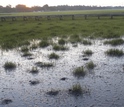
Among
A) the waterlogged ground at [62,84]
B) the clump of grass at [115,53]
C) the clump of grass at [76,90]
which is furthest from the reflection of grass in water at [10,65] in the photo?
the clump of grass at [115,53]

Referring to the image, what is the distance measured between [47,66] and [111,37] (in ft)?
37.6

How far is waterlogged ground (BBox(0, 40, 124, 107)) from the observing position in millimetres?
8297

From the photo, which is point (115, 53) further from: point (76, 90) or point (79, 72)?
point (76, 90)

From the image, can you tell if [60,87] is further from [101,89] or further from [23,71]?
[23,71]

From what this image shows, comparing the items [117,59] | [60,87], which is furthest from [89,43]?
[60,87]

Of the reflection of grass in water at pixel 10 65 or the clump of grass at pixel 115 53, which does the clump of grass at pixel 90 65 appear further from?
the reflection of grass in water at pixel 10 65

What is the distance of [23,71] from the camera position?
40.1 feet

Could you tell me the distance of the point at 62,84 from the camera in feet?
32.7

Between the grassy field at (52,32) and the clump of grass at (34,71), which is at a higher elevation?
the grassy field at (52,32)

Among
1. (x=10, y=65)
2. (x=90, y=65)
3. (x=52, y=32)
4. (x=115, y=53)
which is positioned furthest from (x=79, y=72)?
(x=52, y=32)

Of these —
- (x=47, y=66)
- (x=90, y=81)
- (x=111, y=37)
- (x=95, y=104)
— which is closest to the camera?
(x=95, y=104)

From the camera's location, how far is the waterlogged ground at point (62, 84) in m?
8.30

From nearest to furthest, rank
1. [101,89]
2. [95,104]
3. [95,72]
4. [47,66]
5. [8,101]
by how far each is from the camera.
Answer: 1. [95,104]
2. [8,101]
3. [101,89]
4. [95,72]
5. [47,66]

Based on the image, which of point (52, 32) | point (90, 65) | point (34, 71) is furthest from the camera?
point (52, 32)
